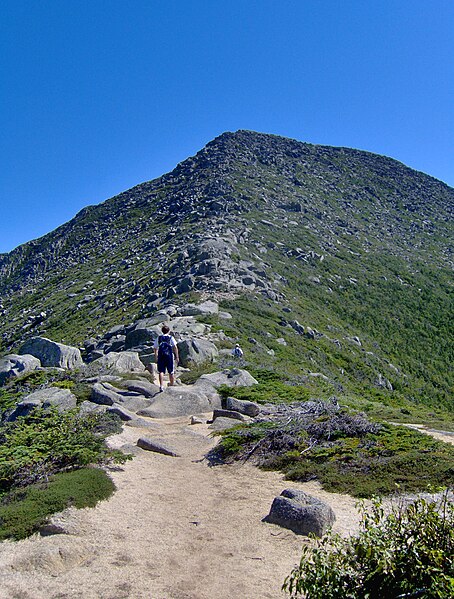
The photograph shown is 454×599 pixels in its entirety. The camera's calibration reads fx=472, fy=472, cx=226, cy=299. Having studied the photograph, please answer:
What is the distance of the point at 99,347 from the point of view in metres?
27.5

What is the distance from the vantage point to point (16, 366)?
19438 millimetres

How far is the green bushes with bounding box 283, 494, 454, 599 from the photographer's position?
3.79 m

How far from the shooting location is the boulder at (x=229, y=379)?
17266 mm

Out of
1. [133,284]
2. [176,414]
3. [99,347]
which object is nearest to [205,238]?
[133,284]

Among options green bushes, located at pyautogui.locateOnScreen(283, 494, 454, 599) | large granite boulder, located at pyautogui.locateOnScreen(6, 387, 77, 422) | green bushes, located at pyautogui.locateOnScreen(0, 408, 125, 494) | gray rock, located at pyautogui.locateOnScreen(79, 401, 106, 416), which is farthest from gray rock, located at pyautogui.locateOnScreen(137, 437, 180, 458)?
green bushes, located at pyautogui.locateOnScreen(283, 494, 454, 599)

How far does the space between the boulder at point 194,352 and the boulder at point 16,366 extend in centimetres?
620

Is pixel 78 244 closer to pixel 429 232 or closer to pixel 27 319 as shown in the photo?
pixel 27 319

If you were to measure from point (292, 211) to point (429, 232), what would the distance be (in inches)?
830

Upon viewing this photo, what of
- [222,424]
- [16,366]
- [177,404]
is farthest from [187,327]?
[222,424]

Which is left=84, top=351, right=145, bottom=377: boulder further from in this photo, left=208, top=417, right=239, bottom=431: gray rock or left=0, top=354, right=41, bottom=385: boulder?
left=208, top=417, right=239, bottom=431: gray rock

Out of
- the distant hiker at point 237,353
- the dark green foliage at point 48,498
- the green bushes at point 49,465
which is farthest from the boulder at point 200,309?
the dark green foliage at point 48,498

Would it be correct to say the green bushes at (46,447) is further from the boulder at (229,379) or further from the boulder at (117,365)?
the boulder at (117,365)

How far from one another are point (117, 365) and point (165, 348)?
3.76 meters

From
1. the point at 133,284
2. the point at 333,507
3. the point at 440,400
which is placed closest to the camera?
the point at 333,507
